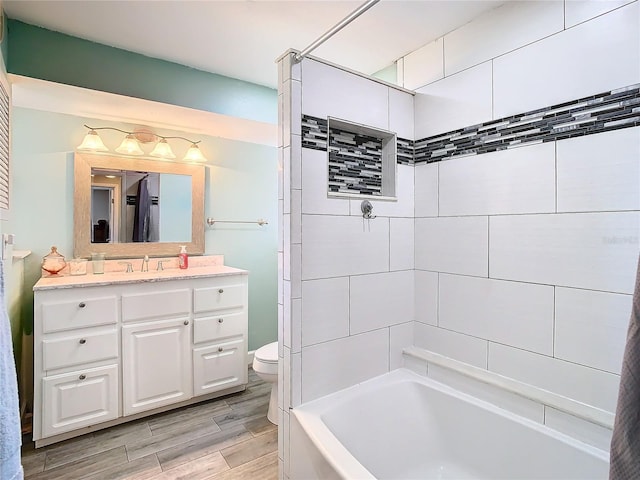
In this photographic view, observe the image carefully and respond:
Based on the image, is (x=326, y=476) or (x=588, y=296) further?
(x=588, y=296)

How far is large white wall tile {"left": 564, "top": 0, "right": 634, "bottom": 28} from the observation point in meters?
1.34

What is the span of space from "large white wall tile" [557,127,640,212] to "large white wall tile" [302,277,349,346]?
42.1 inches

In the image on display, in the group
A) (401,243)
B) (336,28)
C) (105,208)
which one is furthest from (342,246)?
(105,208)

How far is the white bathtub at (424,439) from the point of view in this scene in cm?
139

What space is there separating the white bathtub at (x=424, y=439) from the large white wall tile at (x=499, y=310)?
0.35 m

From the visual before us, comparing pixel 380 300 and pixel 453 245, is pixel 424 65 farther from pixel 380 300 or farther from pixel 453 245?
pixel 380 300

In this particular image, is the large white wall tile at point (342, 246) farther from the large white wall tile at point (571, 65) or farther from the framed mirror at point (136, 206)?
the framed mirror at point (136, 206)

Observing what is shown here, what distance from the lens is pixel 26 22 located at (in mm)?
1854

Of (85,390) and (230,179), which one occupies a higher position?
(230,179)

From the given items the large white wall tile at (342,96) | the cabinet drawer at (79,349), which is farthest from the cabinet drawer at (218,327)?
the large white wall tile at (342,96)

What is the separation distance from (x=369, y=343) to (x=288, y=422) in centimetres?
58

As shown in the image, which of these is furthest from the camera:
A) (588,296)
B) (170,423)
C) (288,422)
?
(170,423)

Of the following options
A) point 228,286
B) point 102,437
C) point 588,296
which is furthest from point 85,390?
point 588,296

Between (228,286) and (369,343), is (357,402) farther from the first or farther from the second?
(228,286)
